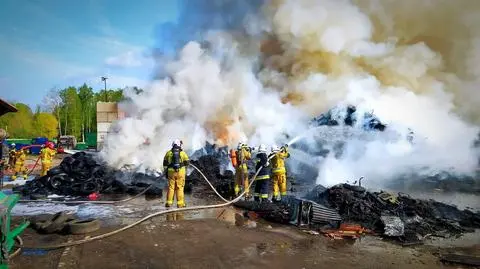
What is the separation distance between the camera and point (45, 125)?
5694 centimetres

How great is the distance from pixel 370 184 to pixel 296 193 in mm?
3386

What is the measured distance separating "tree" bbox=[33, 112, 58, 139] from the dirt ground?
54953 mm

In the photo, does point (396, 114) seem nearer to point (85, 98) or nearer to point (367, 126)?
point (367, 126)

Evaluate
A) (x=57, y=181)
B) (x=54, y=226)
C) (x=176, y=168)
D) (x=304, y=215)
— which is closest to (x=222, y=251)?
(x=304, y=215)

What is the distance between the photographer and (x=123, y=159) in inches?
624

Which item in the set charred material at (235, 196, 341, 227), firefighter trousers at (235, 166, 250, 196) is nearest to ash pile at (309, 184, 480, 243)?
charred material at (235, 196, 341, 227)

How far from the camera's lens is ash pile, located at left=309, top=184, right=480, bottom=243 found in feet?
26.3

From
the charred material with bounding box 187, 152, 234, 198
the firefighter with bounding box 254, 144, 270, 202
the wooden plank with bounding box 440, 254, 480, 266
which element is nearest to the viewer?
the wooden plank with bounding box 440, 254, 480, 266

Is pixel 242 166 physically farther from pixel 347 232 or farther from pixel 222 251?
pixel 222 251

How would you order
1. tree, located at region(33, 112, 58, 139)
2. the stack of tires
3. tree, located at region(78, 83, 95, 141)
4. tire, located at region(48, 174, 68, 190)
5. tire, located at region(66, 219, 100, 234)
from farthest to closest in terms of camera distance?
tree, located at region(78, 83, 95, 141), tree, located at region(33, 112, 58, 139), tire, located at region(48, 174, 68, 190), the stack of tires, tire, located at region(66, 219, 100, 234)

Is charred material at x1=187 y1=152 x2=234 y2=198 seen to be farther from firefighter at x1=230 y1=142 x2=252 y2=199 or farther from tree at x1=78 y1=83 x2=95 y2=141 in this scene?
tree at x1=78 y1=83 x2=95 y2=141

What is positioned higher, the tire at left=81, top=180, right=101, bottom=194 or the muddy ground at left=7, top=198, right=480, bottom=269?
the tire at left=81, top=180, right=101, bottom=194

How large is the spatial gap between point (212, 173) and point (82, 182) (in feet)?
18.0

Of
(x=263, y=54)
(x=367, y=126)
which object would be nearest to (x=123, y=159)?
(x=263, y=54)
